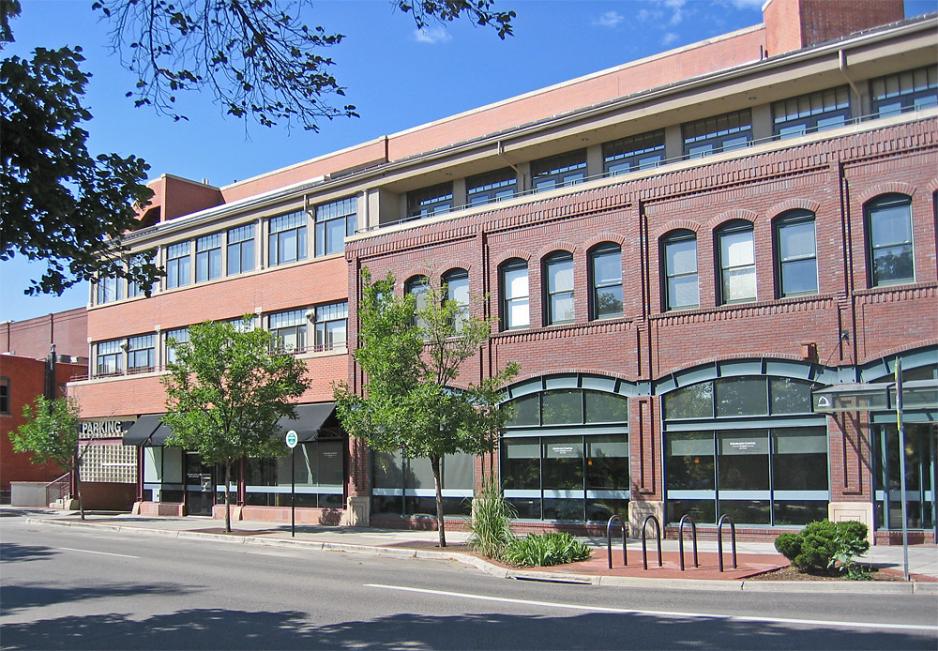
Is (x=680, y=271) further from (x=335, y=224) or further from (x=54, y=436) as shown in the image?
(x=54, y=436)

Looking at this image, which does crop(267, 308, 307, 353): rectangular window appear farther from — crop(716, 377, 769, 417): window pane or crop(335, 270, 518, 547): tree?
crop(716, 377, 769, 417): window pane

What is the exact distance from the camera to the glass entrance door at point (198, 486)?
112 feet

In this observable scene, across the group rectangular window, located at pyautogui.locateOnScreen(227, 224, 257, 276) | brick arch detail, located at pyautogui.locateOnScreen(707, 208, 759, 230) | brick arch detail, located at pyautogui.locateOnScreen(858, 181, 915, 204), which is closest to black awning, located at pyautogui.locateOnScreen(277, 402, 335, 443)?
rectangular window, located at pyautogui.locateOnScreen(227, 224, 257, 276)

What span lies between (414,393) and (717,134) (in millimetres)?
10979

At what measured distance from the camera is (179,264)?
36875mm

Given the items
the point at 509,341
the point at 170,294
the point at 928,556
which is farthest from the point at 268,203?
the point at 928,556

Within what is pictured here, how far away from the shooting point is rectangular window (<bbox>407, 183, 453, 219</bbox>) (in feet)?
97.7

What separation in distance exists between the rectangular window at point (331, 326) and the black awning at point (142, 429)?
8.19m

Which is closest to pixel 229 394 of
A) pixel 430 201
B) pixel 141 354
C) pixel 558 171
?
pixel 430 201

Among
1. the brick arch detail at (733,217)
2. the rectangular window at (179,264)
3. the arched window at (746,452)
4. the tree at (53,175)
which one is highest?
the rectangular window at (179,264)

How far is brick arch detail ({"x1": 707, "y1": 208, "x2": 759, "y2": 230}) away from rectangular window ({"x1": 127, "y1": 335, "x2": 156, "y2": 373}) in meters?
24.4

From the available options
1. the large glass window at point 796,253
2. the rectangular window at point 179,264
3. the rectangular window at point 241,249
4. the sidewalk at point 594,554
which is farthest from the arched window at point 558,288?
the rectangular window at point 179,264

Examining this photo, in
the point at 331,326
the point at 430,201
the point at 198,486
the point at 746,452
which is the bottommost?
the point at 198,486

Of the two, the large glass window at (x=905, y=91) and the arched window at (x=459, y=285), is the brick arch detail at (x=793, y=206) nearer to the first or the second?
the large glass window at (x=905, y=91)
